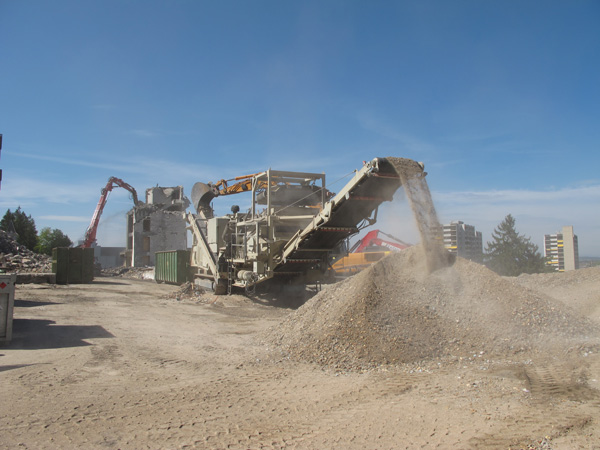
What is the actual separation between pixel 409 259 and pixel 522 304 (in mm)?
2117

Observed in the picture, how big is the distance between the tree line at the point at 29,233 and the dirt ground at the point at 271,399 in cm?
4322

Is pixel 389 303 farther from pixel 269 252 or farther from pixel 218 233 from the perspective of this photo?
pixel 218 233

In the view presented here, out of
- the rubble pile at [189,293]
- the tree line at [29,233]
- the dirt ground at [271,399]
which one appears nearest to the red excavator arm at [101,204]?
the tree line at [29,233]

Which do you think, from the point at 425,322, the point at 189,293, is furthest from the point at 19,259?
the point at 425,322

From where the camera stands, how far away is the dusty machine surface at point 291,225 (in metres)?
10.2

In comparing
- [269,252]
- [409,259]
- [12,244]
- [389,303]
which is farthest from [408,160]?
[12,244]

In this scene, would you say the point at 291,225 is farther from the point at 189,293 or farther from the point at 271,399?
the point at 271,399

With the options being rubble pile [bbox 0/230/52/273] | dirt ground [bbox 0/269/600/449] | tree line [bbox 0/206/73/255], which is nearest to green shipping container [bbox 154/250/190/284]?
rubble pile [bbox 0/230/52/273]

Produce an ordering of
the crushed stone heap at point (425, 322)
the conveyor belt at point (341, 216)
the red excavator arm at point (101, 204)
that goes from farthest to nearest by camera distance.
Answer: the red excavator arm at point (101, 204) → the conveyor belt at point (341, 216) → the crushed stone heap at point (425, 322)

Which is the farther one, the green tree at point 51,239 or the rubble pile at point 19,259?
the green tree at point 51,239

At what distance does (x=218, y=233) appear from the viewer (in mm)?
15234

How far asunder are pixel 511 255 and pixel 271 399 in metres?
27.4

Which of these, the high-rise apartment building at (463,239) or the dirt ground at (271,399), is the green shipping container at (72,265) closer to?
the dirt ground at (271,399)

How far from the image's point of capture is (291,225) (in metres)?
13.0
